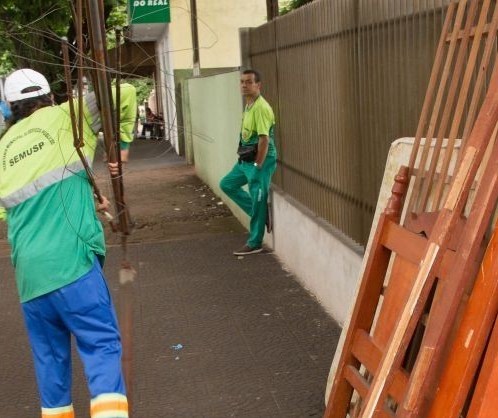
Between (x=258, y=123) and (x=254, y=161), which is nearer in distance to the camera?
(x=258, y=123)

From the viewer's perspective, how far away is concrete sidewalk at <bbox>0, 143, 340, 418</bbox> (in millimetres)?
4805

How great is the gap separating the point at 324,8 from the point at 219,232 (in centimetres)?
426

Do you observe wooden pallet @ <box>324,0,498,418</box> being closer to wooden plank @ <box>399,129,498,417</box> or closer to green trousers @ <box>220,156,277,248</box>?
wooden plank @ <box>399,129,498,417</box>

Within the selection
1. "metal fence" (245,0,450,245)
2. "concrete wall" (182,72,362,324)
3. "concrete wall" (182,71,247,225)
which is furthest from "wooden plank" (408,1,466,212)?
"concrete wall" (182,71,247,225)

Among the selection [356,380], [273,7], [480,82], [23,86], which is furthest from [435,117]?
[273,7]

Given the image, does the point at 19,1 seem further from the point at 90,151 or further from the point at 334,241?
the point at 90,151

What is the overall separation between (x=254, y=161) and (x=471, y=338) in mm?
5518

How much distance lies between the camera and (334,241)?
19.9ft

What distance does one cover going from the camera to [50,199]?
3906mm

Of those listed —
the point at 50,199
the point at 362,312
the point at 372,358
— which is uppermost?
the point at 50,199

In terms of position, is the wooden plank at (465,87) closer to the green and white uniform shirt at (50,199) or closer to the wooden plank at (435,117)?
the wooden plank at (435,117)

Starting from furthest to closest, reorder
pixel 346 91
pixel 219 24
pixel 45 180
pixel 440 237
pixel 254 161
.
A: pixel 219 24 < pixel 254 161 < pixel 346 91 < pixel 45 180 < pixel 440 237

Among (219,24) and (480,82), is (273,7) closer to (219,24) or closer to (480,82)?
(480,82)

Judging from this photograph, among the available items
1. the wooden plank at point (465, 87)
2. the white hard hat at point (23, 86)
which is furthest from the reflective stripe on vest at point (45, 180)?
the wooden plank at point (465, 87)
